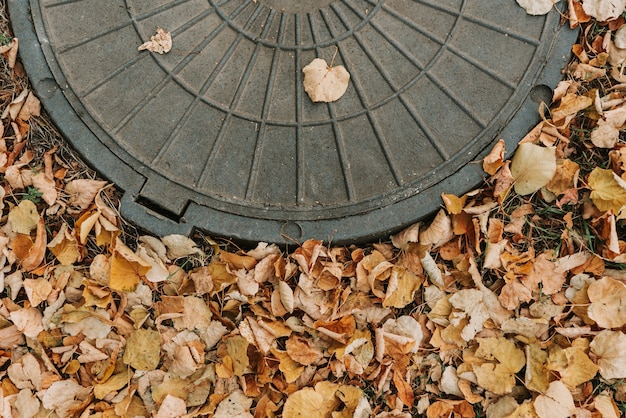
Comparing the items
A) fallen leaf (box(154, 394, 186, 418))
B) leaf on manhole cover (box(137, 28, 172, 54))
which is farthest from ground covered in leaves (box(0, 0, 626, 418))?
leaf on manhole cover (box(137, 28, 172, 54))

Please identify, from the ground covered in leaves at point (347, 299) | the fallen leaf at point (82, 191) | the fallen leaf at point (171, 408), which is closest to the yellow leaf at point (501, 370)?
the ground covered in leaves at point (347, 299)

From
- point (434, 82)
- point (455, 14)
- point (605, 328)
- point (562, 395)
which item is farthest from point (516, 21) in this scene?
point (562, 395)

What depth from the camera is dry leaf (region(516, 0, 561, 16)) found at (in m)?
2.57

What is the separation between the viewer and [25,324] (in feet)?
8.60

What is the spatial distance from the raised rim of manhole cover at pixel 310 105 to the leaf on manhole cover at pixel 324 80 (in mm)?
35

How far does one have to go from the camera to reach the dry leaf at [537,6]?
2.57 meters

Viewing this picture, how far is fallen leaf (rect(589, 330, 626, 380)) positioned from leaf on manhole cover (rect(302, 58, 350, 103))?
4.84 ft

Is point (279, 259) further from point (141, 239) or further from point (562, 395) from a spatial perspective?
point (562, 395)

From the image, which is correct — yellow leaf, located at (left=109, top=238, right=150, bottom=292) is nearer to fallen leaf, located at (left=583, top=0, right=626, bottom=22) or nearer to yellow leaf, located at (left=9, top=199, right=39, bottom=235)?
yellow leaf, located at (left=9, top=199, right=39, bottom=235)

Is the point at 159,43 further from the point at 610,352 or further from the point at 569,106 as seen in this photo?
the point at 610,352

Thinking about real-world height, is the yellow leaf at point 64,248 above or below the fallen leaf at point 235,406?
above

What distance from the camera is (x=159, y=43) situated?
2.58m

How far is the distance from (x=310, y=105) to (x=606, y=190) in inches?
51.0

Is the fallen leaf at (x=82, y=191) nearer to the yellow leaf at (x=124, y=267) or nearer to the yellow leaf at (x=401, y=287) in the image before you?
the yellow leaf at (x=124, y=267)
